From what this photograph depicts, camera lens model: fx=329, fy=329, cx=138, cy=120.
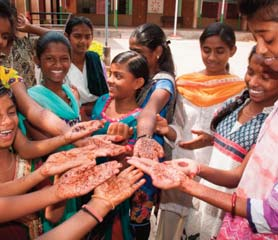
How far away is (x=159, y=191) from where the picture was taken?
7.57 ft

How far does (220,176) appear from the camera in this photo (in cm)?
164

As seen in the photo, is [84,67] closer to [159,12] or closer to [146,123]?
[146,123]

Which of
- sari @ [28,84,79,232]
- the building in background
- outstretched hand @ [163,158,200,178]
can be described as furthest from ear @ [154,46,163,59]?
the building in background

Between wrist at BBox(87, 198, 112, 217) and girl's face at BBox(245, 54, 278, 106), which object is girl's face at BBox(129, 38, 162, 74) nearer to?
girl's face at BBox(245, 54, 278, 106)

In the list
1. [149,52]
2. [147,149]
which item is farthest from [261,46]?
[149,52]

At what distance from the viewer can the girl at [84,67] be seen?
2672mm

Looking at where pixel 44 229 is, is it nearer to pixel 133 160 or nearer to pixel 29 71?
pixel 133 160

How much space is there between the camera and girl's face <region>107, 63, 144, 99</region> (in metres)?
2.08

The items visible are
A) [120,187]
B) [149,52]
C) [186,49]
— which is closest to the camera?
[120,187]

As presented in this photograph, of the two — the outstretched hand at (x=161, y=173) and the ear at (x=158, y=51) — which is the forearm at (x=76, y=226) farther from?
the ear at (x=158, y=51)

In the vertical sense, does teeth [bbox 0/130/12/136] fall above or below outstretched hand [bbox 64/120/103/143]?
above

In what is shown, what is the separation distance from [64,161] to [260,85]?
3.60 feet

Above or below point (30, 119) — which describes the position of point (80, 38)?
above

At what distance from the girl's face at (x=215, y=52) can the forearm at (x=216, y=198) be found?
1.34 meters
